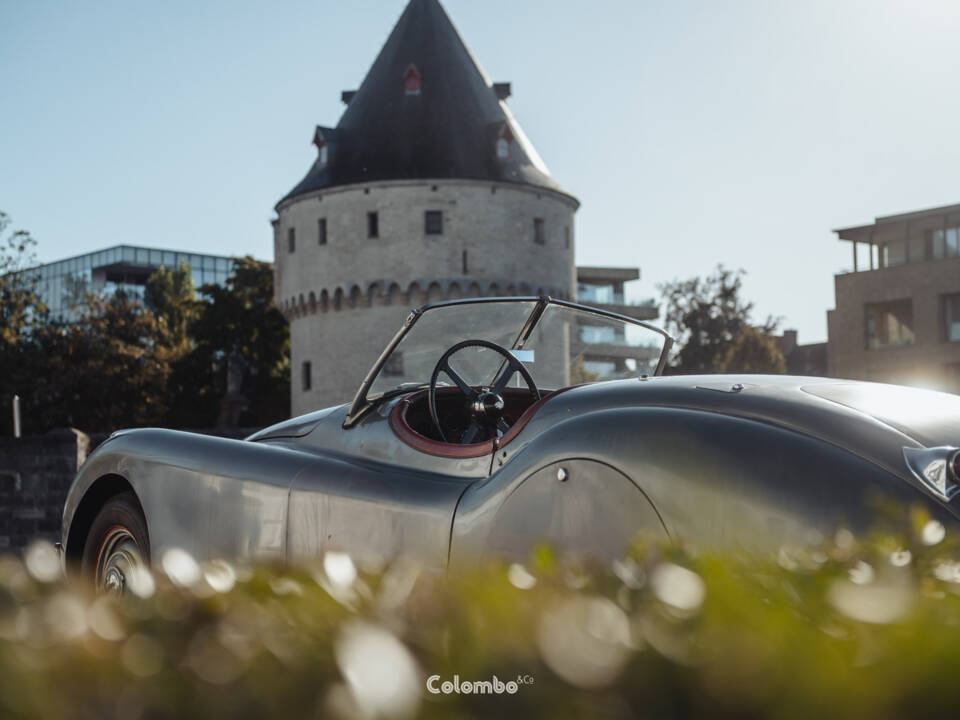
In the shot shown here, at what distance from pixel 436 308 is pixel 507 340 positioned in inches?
14.1

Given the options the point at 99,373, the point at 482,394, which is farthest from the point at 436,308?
the point at 99,373

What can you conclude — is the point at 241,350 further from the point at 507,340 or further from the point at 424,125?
the point at 507,340

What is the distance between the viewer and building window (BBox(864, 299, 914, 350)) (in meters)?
49.8

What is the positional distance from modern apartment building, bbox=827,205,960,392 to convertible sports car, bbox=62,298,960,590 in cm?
4551

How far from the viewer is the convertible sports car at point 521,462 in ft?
10.1

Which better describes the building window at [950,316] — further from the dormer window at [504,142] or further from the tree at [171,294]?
the tree at [171,294]

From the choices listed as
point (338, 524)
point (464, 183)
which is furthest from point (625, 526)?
point (464, 183)

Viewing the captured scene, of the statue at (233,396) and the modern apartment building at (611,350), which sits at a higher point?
the modern apartment building at (611,350)

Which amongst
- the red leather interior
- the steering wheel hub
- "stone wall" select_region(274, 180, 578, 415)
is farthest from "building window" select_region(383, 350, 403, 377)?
"stone wall" select_region(274, 180, 578, 415)

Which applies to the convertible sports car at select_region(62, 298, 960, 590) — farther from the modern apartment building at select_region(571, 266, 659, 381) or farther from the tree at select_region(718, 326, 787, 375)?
the tree at select_region(718, 326, 787, 375)

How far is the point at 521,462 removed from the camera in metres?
3.57

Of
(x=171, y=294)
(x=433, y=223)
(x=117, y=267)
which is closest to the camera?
(x=433, y=223)

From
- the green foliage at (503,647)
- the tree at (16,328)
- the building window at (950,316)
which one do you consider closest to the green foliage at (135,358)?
the tree at (16,328)

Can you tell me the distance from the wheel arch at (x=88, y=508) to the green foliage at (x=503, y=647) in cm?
399
